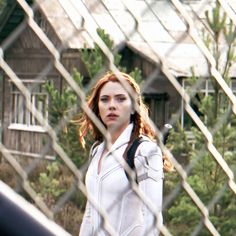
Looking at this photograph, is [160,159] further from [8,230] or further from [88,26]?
[8,230]

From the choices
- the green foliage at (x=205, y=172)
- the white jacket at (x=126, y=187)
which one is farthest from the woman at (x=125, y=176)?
the green foliage at (x=205, y=172)

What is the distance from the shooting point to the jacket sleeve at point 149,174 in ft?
4.87

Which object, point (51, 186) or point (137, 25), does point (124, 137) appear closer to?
point (137, 25)

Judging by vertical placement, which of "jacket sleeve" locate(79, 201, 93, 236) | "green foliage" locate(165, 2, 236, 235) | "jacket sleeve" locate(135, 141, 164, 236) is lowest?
"jacket sleeve" locate(79, 201, 93, 236)

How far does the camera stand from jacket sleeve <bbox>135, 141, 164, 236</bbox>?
148cm

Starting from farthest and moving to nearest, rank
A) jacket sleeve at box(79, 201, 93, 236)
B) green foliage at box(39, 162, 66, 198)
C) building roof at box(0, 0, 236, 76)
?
green foliage at box(39, 162, 66, 198) → jacket sleeve at box(79, 201, 93, 236) → building roof at box(0, 0, 236, 76)

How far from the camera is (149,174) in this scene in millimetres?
1501

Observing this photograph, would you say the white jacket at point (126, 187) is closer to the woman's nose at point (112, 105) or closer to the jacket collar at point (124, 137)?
the jacket collar at point (124, 137)

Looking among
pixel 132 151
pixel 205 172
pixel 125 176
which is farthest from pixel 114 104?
pixel 205 172

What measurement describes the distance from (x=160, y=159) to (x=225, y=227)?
408 centimetres

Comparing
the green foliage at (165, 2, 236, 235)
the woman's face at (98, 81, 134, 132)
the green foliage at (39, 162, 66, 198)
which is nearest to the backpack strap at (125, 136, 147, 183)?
the woman's face at (98, 81, 134, 132)

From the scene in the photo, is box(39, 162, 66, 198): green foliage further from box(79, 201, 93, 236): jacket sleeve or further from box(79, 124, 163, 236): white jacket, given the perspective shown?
box(79, 124, 163, 236): white jacket

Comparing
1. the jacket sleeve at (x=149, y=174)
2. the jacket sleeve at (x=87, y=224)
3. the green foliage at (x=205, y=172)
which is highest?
the green foliage at (x=205, y=172)

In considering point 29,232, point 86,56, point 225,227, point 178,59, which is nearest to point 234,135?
point 225,227
